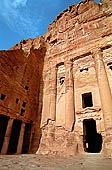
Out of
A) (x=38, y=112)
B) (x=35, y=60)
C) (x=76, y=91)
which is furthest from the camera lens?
(x=35, y=60)

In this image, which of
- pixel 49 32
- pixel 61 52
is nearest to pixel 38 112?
pixel 61 52

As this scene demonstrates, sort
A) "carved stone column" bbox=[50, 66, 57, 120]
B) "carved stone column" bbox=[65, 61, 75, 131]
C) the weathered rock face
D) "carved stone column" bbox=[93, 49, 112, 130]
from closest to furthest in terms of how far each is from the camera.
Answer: "carved stone column" bbox=[93, 49, 112, 130]
the weathered rock face
"carved stone column" bbox=[65, 61, 75, 131]
"carved stone column" bbox=[50, 66, 57, 120]

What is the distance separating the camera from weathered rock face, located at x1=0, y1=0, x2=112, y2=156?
30.4 feet

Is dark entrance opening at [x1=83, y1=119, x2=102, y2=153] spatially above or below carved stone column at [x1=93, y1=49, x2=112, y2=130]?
below

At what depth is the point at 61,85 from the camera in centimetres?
1263

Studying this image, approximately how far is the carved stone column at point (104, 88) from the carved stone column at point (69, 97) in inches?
101

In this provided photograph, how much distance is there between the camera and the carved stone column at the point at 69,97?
31.9 feet

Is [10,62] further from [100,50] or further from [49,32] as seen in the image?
[100,50]

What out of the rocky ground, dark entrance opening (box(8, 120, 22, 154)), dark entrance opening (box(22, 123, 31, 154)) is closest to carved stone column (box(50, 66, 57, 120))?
dark entrance opening (box(22, 123, 31, 154))

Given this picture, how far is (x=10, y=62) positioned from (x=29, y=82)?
330cm

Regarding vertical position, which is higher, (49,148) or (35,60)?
(35,60)

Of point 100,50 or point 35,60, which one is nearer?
point 100,50

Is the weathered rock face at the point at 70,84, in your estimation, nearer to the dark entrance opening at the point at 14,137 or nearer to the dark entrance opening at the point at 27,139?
the dark entrance opening at the point at 27,139

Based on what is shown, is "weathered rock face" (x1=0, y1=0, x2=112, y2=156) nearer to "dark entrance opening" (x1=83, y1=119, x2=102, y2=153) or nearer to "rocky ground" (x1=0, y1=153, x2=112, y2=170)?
"dark entrance opening" (x1=83, y1=119, x2=102, y2=153)
